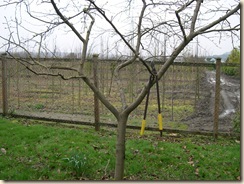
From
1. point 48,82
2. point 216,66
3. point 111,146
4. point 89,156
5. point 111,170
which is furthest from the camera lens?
point 48,82

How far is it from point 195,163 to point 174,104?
2.37 metres

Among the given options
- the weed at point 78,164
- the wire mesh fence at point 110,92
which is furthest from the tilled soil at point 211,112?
the weed at point 78,164

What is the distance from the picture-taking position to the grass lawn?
4.12 metres

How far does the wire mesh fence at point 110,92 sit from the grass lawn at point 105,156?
0.92 metres

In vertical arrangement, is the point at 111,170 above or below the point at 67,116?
below

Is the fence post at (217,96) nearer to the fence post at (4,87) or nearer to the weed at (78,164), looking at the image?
the weed at (78,164)

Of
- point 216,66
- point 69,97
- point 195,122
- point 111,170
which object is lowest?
point 111,170

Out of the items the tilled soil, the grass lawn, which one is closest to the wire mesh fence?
the tilled soil

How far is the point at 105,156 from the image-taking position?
15.0ft

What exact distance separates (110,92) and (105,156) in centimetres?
229

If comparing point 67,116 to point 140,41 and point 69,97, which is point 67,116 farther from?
point 140,41

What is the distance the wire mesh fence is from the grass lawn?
3.03 feet

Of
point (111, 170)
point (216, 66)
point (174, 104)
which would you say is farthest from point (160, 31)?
point (174, 104)

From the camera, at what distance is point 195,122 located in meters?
6.38
